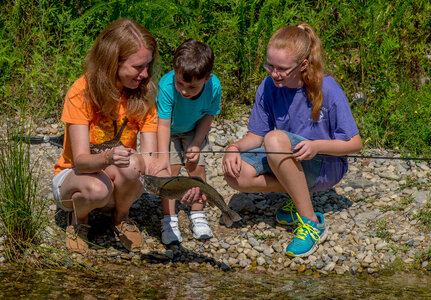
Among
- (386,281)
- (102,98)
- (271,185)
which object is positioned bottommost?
(386,281)

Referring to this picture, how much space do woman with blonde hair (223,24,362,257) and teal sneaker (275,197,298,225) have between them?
43 mm

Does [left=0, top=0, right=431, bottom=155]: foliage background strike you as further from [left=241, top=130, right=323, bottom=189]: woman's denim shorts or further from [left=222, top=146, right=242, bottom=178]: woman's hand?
[left=222, top=146, right=242, bottom=178]: woman's hand

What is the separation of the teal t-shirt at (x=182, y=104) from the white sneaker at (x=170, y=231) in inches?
28.0

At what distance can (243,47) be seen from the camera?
6492mm

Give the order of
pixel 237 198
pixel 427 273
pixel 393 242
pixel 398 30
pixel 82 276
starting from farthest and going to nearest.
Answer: pixel 398 30, pixel 237 198, pixel 393 242, pixel 427 273, pixel 82 276

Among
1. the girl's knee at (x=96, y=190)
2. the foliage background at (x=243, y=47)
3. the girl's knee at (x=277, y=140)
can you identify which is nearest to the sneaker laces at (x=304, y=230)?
the girl's knee at (x=277, y=140)

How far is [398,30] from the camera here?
277 inches

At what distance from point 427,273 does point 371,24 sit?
10.8ft

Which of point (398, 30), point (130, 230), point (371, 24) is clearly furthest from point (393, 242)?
point (398, 30)

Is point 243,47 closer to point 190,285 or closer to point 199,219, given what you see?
point 199,219

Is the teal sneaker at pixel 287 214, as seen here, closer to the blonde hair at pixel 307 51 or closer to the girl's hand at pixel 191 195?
the blonde hair at pixel 307 51

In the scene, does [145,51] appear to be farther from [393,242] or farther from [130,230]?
[393,242]

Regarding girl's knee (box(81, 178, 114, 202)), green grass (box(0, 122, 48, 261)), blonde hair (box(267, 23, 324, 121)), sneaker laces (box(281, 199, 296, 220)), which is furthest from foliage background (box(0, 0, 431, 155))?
girl's knee (box(81, 178, 114, 202))

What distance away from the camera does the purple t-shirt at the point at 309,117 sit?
4.23 meters
